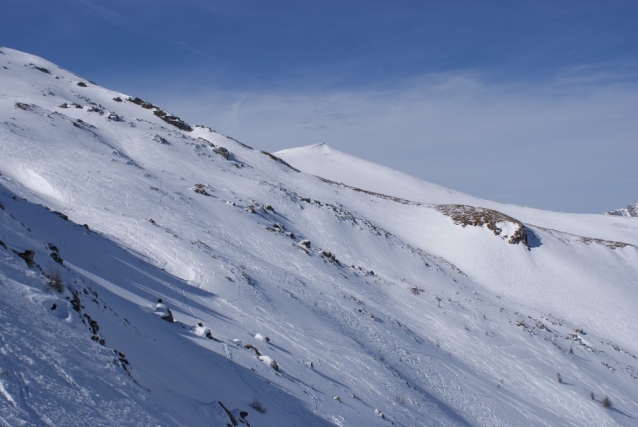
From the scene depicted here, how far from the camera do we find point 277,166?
45.2 meters

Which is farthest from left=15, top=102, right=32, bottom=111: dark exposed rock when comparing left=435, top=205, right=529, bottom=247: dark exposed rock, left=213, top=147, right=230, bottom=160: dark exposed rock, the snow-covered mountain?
left=435, top=205, right=529, bottom=247: dark exposed rock

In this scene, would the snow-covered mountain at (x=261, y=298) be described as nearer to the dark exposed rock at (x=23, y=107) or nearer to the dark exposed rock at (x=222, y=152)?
the dark exposed rock at (x=23, y=107)

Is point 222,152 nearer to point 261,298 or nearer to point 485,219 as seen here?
point 485,219

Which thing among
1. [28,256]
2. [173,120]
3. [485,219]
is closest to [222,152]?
[173,120]

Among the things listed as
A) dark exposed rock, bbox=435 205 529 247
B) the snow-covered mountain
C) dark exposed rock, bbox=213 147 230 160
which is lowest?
the snow-covered mountain

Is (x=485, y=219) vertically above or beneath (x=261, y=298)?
above

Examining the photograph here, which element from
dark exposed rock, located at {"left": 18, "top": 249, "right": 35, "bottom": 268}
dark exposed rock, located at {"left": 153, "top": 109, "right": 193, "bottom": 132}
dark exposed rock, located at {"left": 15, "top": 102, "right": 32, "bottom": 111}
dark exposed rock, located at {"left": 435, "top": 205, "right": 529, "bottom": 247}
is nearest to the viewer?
dark exposed rock, located at {"left": 18, "top": 249, "right": 35, "bottom": 268}

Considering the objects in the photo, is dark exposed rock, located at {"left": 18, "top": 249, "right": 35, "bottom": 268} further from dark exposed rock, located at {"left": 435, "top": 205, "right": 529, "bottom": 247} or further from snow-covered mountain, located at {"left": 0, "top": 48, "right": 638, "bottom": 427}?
dark exposed rock, located at {"left": 435, "top": 205, "right": 529, "bottom": 247}

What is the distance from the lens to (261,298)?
45.8 ft

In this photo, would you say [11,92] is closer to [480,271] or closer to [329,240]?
[329,240]

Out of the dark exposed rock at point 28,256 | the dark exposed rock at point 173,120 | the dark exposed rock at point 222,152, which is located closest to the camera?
the dark exposed rock at point 28,256

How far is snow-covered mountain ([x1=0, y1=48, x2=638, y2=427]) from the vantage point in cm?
552

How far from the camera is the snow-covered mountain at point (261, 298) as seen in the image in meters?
5.52

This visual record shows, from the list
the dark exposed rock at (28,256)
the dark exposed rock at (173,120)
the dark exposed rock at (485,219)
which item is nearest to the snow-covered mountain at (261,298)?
the dark exposed rock at (28,256)
